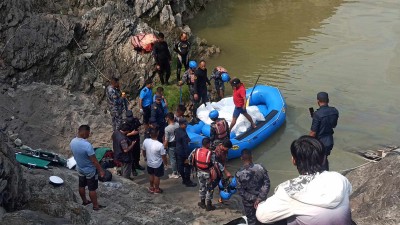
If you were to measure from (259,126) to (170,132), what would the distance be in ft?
10.2

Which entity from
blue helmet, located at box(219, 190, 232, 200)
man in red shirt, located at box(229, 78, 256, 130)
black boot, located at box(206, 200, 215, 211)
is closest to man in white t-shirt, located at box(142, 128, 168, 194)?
black boot, located at box(206, 200, 215, 211)

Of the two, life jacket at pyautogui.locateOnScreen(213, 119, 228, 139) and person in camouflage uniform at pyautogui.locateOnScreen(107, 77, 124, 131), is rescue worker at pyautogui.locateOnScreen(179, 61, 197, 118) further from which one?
life jacket at pyautogui.locateOnScreen(213, 119, 228, 139)

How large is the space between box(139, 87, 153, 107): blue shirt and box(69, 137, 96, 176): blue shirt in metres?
3.90

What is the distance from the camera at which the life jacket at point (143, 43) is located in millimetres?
14484

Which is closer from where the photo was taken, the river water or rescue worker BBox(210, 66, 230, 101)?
the river water

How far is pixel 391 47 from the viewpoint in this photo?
18547mm

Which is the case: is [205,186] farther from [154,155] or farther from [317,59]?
[317,59]

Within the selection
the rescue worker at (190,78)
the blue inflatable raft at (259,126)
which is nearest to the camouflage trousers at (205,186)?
the blue inflatable raft at (259,126)

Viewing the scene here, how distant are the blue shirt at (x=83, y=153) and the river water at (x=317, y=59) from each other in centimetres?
458

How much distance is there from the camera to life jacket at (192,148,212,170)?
8.23 m

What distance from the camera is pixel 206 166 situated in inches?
326

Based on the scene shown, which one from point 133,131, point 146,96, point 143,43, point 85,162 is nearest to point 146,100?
point 146,96

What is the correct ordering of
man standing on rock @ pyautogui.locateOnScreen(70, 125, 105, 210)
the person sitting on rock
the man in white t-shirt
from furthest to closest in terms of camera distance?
1. the man in white t-shirt
2. man standing on rock @ pyautogui.locateOnScreen(70, 125, 105, 210)
3. the person sitting on rock

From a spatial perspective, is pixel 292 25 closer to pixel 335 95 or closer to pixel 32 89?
pixel 335 95
